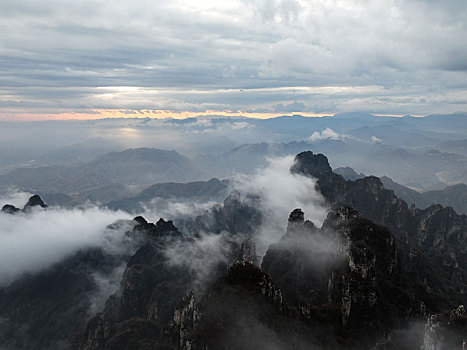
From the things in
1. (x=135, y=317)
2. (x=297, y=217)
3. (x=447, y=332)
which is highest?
(x=447, y=332)

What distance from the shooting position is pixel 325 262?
13325cm

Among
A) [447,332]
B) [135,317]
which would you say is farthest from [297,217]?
[447,332]

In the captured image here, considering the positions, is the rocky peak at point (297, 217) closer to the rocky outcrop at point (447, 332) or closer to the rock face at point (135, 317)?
the rock face at point (135, 317)

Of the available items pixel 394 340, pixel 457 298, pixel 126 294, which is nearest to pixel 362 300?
pixel 394 340

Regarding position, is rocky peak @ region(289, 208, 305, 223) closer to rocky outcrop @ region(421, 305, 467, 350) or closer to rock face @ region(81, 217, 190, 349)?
rock face @ region(81, 217, 190, 349)

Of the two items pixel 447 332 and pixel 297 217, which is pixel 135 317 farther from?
pixel 447 332

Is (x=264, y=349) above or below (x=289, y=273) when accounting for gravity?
above

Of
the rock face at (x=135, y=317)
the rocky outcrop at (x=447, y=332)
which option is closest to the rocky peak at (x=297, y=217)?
the rock face at (x=135, y=317)

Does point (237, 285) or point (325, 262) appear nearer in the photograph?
point (237, 285)

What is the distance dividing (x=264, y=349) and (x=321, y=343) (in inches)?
708

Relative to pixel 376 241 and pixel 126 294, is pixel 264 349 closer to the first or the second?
pixel 376 241

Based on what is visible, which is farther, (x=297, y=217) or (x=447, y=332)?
(x=297, y=217)

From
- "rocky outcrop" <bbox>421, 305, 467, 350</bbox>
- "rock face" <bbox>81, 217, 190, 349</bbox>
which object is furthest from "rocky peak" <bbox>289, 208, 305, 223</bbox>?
"rocky outcrop" <bbox>421, 305, 467, 350</bbox>

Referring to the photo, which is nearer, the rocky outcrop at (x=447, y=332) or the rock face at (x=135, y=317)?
the rocky outcrop at (x=447, y=332)
